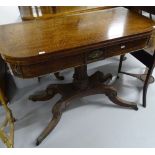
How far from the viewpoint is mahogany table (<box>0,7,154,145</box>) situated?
953 mm

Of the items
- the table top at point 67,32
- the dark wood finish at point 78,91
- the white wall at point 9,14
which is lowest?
the dark wood finish at point 78,91

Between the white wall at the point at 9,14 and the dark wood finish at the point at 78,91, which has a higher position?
the white wall at the point at 9,14

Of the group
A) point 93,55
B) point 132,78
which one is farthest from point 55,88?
point 132,78

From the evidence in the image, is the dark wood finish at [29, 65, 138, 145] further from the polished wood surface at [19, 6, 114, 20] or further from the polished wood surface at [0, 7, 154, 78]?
the polished wood surface at [19, 6, 114, 20]

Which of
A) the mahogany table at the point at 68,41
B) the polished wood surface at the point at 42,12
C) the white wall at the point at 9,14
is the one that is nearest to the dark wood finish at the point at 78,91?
the mahogany table at the point at 68,41

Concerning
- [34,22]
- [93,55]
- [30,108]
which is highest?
[34,22]

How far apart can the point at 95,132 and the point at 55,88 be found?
529mm

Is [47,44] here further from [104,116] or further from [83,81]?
[104,116]

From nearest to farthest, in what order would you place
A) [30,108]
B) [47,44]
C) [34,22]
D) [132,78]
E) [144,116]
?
1. [47,44]
2. [34,22]
3. [144,116]
4. [30,108]
5. [132,78]

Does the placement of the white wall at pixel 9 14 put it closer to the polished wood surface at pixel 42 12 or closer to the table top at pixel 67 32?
the polished wood surface at pixel 42 12

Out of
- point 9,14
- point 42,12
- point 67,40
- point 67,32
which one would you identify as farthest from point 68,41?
point 9,14

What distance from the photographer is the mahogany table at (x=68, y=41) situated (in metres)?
0.95

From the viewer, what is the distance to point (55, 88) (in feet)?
5.28

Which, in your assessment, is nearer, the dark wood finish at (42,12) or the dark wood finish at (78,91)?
the dark wood finish at (78,91)
